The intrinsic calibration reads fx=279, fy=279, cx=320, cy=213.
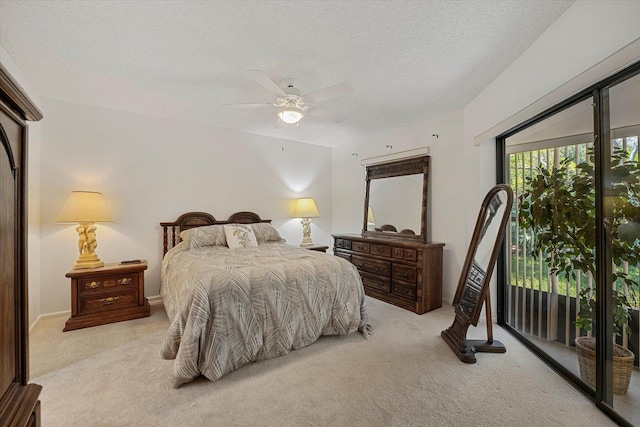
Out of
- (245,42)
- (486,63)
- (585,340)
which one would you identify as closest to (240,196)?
(245,42)

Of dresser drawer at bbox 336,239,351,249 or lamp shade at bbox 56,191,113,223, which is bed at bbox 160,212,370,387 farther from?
dresser drawer at bbox 336,239,351,249

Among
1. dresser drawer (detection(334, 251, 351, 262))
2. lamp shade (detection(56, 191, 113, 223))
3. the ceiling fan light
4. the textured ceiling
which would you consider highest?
the textured ceiling

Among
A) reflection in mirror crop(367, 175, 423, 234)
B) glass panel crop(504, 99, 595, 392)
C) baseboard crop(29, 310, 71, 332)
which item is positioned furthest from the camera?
reflection in mirror crop(367, 175, 423, 234)

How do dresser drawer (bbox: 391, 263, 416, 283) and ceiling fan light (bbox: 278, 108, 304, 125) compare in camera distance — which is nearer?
ceiling fan light (bbox: 278, 108, 304, 125)

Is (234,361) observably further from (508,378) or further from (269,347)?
(508,378)

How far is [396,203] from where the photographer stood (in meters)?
4.28

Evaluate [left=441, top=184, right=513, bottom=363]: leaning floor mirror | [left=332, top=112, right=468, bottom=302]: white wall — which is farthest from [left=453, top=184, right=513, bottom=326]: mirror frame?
[left=332, top=112, right=468, bottom=302]: white wall

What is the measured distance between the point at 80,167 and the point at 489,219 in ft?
15.1

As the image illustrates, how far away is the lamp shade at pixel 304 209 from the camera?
485 centimetres

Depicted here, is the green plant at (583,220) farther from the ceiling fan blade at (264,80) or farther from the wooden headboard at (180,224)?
the wooden headboard at (180,224)

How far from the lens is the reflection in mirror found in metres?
4.02

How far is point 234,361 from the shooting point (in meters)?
Result: 2.12

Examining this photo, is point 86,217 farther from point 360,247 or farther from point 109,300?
point 360,247

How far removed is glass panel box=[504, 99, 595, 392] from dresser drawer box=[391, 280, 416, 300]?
39.2 inches
